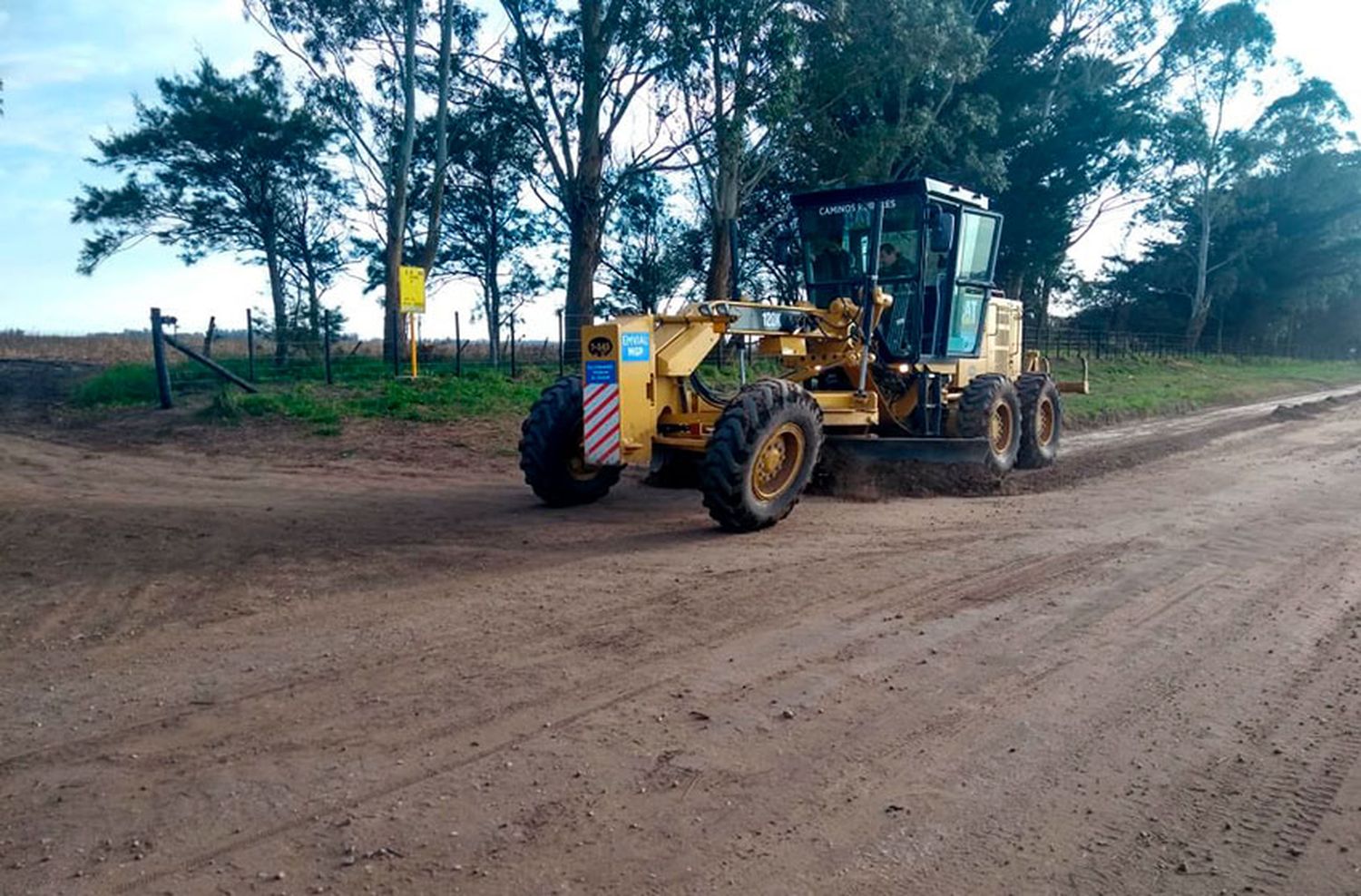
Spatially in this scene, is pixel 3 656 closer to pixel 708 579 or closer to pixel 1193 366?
pixel 708 579

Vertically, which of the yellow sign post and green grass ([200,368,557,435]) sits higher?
the yellow sign post

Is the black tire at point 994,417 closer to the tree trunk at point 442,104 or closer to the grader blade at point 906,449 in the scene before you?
the grader blade at point 906,449

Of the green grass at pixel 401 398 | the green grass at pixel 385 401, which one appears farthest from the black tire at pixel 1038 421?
the green grass at pixel 385 401

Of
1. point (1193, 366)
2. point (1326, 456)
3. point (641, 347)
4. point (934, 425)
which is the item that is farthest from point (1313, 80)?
point (641, 347)

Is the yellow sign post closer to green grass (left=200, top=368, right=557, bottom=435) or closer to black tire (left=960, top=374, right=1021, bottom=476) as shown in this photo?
green grass (left=200, top=368, right=557, bottom=435)

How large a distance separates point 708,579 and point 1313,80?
179 feet

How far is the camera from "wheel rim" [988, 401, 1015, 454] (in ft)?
40.7

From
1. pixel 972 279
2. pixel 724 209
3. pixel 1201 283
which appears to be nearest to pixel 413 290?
pixel 724 209

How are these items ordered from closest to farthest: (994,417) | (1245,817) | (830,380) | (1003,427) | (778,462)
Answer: (1245,817)
(778,462)
(830,380)
(994,417)
(1003,427)

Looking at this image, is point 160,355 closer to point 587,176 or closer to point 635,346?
point 587,176

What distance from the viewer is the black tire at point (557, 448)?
31.2ft

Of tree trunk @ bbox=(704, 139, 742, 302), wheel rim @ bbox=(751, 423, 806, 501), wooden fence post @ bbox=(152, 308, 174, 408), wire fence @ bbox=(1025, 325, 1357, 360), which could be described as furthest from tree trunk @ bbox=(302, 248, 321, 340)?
wire fence @ bbox=(1025, 325, 1357, 360)

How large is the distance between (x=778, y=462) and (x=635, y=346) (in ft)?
5.31

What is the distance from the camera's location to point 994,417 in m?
12.3
